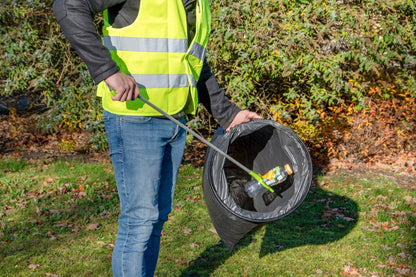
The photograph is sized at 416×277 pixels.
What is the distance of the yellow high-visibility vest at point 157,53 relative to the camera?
6.85 ft

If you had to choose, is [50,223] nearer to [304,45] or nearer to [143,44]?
[143,44]

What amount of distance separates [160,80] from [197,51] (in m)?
0.26

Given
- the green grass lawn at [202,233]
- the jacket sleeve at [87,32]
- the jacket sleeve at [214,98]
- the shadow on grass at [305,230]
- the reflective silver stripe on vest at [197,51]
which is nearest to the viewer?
the jacket sleeve at [87,32]

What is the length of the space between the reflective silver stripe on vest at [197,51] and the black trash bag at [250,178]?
491 millimetres

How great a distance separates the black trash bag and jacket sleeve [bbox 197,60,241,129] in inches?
4.1

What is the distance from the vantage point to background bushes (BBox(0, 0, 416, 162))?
5562 millimetres

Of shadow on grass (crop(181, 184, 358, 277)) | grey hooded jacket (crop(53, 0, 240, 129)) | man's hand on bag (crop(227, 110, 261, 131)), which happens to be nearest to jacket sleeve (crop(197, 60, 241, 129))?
man's hand on bag (crop(227, 110, 261, 131))

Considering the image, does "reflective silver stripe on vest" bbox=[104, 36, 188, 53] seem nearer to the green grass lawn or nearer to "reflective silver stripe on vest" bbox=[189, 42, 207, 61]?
"reflective silver stripe on vest" bbox=[189, 42, 207, 61]

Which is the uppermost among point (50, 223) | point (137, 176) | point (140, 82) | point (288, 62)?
point (140, 82)

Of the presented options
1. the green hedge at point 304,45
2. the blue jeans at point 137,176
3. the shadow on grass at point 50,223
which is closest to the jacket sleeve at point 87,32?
the blue jeans at point 137,176

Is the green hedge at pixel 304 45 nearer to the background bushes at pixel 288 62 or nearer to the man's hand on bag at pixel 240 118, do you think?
the background bushes at pixel 288 62

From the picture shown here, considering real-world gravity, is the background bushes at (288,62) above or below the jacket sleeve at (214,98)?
A: below

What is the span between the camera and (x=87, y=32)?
1.99m

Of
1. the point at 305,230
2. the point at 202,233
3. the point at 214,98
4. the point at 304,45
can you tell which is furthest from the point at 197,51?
the point at 304,45
